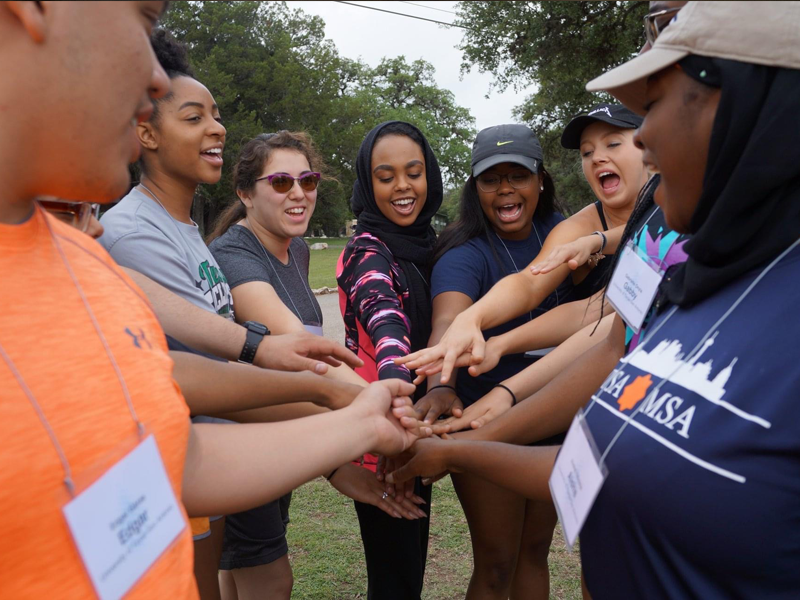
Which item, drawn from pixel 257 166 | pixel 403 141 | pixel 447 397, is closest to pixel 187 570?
pixel 447 397

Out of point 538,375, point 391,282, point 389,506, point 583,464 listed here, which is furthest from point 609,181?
point 583,464

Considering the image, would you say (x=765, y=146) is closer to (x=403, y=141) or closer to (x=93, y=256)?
(x=93, y=256)

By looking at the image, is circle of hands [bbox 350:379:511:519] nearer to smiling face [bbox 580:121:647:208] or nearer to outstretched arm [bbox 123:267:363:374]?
outstretched arm [bbox 123:267:363:374]

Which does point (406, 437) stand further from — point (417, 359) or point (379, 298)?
point (379, 298)

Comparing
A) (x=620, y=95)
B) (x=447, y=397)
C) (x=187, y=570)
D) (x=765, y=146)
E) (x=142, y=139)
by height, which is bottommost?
(x=447, y=397)

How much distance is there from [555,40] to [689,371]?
15.0 meters

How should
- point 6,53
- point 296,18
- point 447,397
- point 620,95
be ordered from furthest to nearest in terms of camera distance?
point 296,18, point 447,397, point 620,95, point 6,53

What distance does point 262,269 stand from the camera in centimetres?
334

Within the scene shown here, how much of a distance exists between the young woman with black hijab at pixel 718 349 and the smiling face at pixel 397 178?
1.87 metres

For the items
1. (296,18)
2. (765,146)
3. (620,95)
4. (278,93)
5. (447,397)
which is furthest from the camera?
(296,18)

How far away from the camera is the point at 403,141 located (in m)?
3.33

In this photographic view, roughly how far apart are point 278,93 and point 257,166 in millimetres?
40280

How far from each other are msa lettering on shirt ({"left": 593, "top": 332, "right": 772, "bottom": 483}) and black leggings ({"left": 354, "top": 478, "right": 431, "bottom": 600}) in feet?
5.24

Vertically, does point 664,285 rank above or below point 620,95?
below
